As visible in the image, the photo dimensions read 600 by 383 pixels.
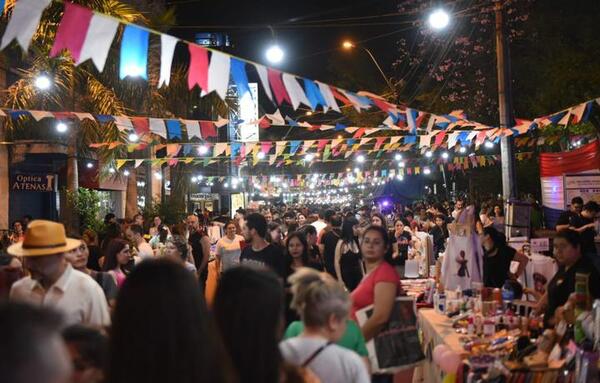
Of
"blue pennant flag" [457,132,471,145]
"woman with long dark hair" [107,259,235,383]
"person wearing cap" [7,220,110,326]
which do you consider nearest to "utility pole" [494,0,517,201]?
"blue pennant flag" [457,132,471,145]

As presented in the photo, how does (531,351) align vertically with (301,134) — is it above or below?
below

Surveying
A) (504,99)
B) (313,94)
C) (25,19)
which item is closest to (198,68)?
(25,19)

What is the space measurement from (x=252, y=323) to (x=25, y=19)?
364cm

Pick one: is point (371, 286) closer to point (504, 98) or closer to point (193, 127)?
point (193, 127)

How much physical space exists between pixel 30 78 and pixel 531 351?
47.5ft

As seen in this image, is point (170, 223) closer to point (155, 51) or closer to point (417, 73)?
point (155, 51)

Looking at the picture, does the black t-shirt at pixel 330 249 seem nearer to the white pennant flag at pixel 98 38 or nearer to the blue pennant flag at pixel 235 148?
the white pennant flag at pixel 98 38

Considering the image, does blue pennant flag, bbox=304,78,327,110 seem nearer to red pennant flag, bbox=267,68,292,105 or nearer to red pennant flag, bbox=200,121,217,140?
red pennant flag, bbox=267,68,292,105

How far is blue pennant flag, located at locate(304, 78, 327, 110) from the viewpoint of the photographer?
801cm

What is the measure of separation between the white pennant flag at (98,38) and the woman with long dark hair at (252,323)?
349 cm

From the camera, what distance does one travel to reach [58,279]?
15.2 ft

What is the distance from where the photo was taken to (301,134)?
159 ft

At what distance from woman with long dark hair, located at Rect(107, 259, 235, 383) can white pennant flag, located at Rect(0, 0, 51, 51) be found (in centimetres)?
350

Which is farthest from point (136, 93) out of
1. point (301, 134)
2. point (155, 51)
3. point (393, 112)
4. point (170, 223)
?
point (301, 134)
